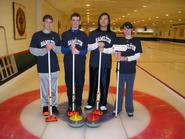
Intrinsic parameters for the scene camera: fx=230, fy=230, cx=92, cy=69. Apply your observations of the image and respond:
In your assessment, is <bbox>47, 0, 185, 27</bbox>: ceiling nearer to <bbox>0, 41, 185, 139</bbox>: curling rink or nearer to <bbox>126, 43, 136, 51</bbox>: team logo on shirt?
<bbox>0, 41, 185, 139</bbox>: curling rink

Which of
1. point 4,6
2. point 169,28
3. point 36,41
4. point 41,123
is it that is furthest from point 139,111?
point 169,28

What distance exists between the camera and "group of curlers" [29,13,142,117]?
3725 millimetres

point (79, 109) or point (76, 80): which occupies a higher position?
point (76, 80)

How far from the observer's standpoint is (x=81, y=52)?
12.5 feet

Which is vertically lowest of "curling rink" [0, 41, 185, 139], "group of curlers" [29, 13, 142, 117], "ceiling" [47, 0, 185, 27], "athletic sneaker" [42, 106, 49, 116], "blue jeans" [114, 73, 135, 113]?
"curling rink" [0, 41, 185, 139]

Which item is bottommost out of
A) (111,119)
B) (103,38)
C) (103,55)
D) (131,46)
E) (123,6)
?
(111,119)

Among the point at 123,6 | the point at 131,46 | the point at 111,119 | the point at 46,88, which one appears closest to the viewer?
the point at 131,46

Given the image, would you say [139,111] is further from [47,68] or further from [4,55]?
[4,55]

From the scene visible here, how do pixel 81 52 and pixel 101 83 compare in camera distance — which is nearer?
pixel 81 52

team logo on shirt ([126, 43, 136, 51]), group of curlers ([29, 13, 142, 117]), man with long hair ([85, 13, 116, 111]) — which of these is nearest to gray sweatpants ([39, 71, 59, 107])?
group of curlers ([29, 13, 142, 117])

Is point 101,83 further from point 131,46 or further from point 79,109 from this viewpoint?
point 131,46

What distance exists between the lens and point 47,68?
388 cm

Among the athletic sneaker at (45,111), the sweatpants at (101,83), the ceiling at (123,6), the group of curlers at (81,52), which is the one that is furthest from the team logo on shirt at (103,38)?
the ceiling at (123,6)

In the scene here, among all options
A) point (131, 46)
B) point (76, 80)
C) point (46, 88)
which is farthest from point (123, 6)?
point (46, 88)
